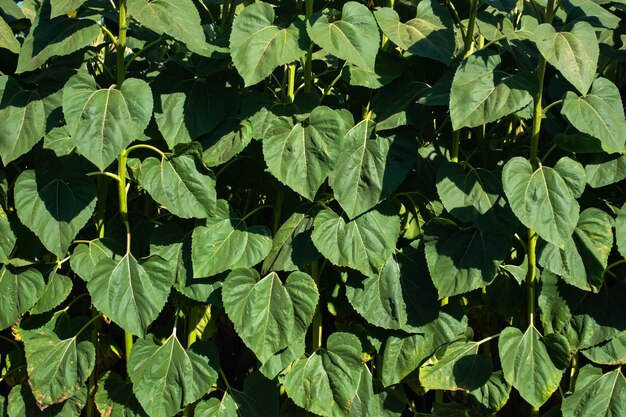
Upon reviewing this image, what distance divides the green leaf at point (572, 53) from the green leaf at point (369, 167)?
602 mm

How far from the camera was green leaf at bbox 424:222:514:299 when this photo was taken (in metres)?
3.05

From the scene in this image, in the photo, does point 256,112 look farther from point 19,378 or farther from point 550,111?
point 19,378

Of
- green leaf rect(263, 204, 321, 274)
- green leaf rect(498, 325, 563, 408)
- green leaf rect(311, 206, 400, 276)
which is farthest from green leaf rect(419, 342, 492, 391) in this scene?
green leaf rect(263, 204, 321, 274)

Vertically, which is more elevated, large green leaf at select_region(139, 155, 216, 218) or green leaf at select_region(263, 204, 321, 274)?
large green leaf at select_region(139, 155, 216, 218)

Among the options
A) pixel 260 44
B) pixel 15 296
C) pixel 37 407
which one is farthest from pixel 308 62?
pixel 37 407

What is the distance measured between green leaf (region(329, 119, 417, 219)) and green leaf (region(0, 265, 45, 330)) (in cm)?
128

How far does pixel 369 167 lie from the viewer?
10.4 ft

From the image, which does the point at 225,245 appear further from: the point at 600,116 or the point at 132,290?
the point at 600,116

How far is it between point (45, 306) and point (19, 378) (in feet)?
1.75

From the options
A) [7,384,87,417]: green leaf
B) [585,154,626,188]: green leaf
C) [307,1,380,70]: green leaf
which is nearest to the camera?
[307,1,380,70]: green leaf

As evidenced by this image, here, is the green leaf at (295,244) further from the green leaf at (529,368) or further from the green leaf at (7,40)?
the green leaf at (7,40)

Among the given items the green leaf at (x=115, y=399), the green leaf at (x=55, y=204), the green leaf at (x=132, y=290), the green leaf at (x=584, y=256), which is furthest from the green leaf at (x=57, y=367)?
the green leaf at (x=584, y=256)

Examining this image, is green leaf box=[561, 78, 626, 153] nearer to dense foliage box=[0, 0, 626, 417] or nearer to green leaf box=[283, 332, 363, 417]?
dense foliage box=[0, 0, 626, 417]

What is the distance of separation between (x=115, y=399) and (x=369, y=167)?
4.68 feet
